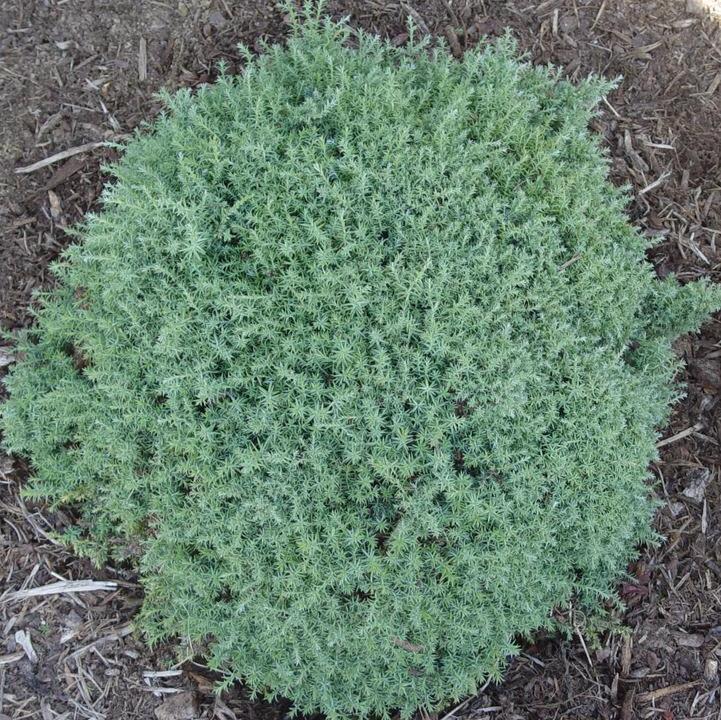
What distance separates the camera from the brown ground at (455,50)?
298 centimetres

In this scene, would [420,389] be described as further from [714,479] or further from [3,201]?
[3,201]

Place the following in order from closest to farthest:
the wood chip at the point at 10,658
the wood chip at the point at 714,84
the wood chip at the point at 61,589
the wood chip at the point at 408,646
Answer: the wood chip at the point at 408,646 → the wood chip at the point at 10,658 → the wood chip at the point at 61,589 → the wood chip at the point at 714,84

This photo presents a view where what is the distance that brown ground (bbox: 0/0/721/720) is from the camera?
2977mm

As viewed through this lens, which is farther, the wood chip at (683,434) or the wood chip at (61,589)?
the wood chip at (683,434)

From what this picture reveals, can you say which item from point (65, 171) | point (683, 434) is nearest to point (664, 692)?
point (683, 434)

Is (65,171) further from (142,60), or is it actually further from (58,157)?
(142,60)

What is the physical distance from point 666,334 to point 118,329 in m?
2.19

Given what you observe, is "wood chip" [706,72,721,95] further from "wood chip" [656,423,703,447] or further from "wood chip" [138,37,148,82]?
"wood chip" [138,37,148,82]

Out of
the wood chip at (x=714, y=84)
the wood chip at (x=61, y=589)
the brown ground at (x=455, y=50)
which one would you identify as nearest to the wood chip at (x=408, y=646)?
the brown ground at (x=455, y=50)

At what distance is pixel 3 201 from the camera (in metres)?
3.65

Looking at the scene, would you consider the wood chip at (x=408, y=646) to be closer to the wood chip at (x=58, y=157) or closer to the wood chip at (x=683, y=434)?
the wood chip at (x=683, y=434)

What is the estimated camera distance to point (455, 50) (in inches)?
151

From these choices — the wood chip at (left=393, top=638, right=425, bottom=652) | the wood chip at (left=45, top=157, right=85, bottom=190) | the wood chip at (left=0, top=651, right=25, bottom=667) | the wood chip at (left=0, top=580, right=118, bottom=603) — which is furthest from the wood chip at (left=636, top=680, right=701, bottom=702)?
the wood chip at (left=45, top=157, right=85, bottom=190)

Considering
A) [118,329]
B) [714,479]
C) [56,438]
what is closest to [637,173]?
[714,479]
